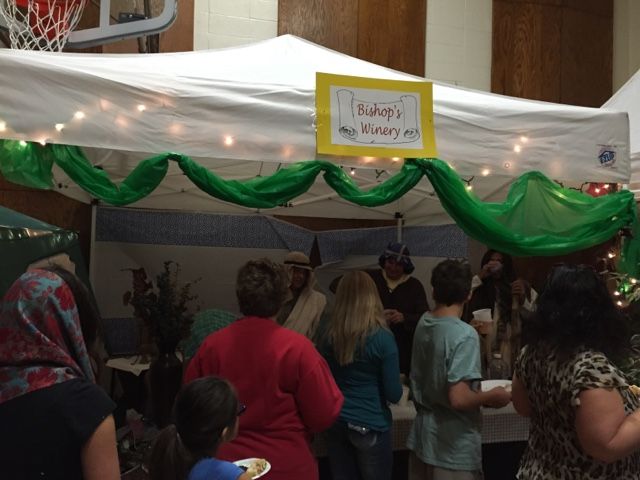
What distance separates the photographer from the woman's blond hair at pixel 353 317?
2422 mm

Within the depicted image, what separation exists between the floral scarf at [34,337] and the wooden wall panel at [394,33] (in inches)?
179

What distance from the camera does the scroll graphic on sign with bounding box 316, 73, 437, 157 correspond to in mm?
2463

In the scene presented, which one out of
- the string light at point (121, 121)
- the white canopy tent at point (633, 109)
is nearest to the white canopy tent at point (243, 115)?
the string light at point (121, 121)

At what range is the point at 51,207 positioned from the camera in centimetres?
467

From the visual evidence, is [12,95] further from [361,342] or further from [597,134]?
[597,134]

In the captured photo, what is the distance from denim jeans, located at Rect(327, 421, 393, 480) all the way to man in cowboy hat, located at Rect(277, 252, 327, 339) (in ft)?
3.42

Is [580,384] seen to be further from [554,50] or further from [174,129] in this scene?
[554,50]

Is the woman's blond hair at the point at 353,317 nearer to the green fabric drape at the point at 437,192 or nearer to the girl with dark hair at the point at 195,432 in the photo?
the green fabric drape at the point at 437,192

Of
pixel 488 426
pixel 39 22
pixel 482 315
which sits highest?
pixel 39 22

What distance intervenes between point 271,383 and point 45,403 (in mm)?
846

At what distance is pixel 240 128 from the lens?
2412 mm

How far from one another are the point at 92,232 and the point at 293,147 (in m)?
2.54

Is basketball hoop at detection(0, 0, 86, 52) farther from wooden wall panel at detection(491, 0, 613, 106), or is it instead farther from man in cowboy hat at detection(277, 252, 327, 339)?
wooden wall panel at detection(491, 0, 613, 106)

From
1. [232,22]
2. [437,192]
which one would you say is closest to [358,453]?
[437,192]
